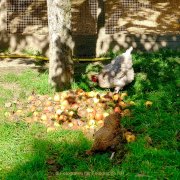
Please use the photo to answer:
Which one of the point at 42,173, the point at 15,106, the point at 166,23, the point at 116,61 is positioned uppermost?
the point at 166,23

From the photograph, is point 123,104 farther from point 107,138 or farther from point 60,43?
point 60,43

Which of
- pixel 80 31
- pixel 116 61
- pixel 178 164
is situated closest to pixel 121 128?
pixel 178 164

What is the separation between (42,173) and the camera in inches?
228

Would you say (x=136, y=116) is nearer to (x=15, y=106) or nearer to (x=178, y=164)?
(x=178, y=164)

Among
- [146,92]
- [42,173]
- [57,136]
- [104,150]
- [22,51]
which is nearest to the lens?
[42,173]

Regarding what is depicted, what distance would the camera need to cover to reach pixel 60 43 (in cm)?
835

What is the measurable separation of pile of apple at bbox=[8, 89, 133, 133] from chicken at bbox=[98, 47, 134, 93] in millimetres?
239

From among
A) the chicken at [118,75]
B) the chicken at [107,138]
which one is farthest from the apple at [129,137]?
the chicken at [118,75]

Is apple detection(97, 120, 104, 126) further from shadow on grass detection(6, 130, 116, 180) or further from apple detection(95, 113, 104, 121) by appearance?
shadow on grass detection(6, 130, 116, 180)

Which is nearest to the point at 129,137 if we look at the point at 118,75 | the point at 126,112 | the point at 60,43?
the point at 126,112

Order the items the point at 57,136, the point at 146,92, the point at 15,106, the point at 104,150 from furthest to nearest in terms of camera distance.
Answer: the point at 146,92
the point at 15,106
the point at 57,136
the point at 104,150

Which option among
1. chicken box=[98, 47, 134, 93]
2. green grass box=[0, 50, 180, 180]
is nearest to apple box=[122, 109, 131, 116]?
green grass box=[0, 50, 180, 180]

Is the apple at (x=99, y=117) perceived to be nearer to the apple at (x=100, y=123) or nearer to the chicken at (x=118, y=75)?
the apple at (x=100, y=123)

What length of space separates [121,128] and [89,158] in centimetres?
93
